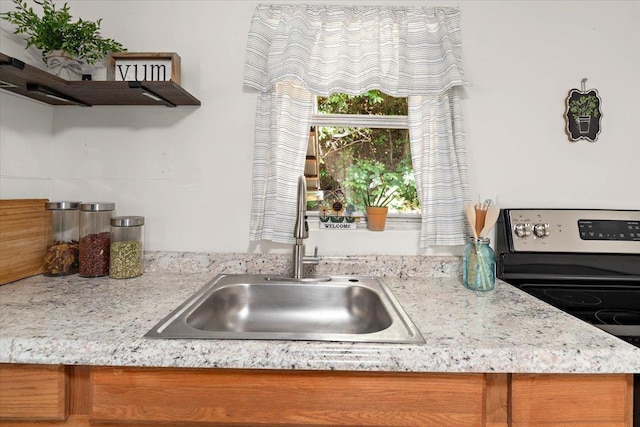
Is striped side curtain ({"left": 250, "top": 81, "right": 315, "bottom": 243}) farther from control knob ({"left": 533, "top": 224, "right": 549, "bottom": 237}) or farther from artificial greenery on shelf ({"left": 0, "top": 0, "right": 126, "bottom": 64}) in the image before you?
control knob ({"left": 533, "top": 224, "right": 549, "bottom": 237})

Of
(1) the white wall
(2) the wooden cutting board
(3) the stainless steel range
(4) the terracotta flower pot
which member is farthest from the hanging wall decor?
(2) the wooden cutting board

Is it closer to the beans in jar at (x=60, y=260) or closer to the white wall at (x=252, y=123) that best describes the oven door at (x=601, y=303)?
the white wall at (x=252, y=123)

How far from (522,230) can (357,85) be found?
2.88ft

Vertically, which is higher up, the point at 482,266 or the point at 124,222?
the point at 124,222

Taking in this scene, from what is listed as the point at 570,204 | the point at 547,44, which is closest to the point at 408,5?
the point at 547,44

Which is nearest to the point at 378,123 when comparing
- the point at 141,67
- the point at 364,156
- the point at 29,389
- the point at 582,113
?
the point at 364,156

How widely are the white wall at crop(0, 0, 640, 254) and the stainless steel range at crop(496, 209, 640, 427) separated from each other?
10 cm

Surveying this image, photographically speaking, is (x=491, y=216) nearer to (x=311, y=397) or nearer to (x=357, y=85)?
(x=357, y=85)

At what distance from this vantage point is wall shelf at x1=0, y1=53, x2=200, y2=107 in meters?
1.11

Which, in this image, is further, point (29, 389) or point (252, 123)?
point (252, 123)

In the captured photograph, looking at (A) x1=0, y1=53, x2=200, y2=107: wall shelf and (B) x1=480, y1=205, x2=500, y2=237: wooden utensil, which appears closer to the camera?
(A) x1=0, y1=53, x2=200, y2=107: wall shelf

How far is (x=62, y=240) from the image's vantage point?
4.72 ft

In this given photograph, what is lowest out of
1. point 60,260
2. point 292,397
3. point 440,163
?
point 292,397

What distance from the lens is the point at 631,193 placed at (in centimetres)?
153
